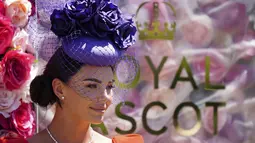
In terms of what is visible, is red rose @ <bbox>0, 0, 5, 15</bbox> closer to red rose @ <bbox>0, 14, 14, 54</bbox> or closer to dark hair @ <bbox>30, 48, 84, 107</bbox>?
red rose @ <bbox>0, 14, 14, 54</bbox>

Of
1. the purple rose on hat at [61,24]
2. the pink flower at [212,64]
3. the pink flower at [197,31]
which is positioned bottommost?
the pink flower at [212,64]

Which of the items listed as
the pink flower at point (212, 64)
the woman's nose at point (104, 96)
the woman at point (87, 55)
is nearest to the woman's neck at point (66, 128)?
the woman at point (87, 55)

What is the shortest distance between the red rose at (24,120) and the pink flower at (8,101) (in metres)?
0.03

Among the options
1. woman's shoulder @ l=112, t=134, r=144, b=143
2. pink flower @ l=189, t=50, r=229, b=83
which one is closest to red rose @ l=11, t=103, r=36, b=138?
woman's shoulder @ l=112, t=134, r=144, b=143

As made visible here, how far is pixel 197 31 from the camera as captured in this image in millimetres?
2496

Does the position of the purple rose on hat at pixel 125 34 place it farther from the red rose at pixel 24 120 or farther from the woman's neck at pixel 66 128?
the red rose at pixel 24 120

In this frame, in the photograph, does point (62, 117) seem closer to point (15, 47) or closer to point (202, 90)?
point (15, 47)

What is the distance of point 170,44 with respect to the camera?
2.50 m

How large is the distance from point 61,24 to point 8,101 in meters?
0.44

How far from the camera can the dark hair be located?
161 cm

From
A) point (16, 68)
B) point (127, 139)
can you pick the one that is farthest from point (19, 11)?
point (127, 139)

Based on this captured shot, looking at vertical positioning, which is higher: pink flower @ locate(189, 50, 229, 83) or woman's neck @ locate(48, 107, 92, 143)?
pink flower @ locate(189, 50, 229, 83)

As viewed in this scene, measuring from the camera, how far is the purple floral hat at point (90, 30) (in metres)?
1.59

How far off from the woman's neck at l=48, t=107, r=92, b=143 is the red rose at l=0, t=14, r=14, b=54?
33 centimetres
